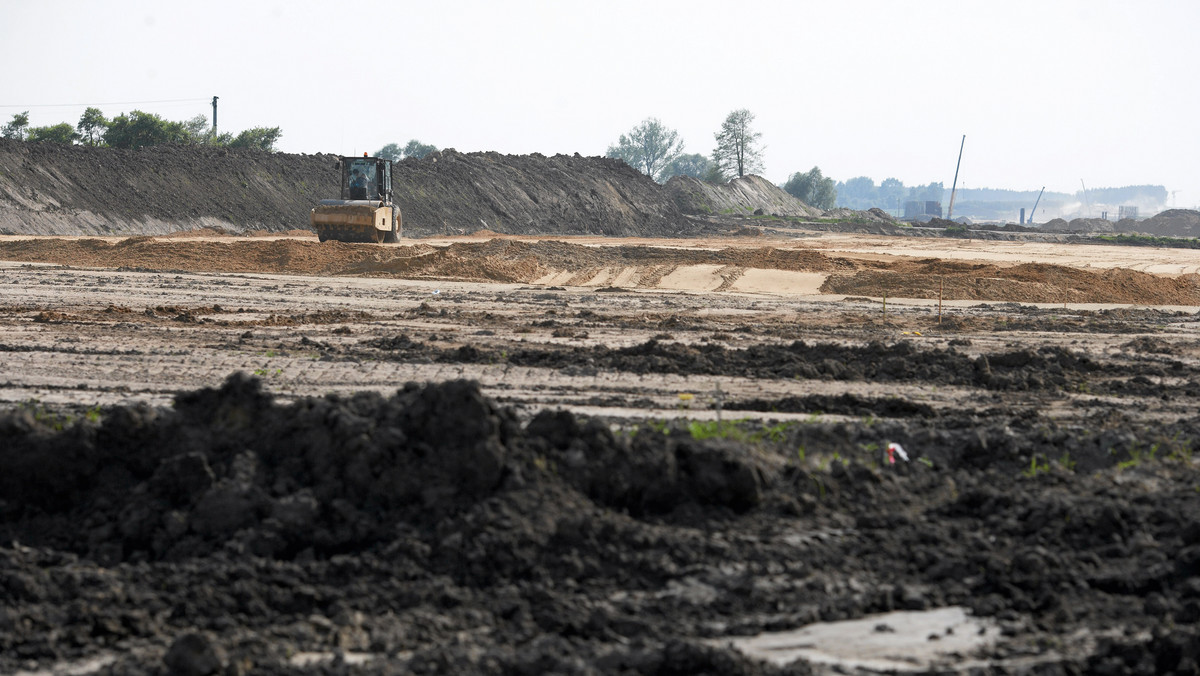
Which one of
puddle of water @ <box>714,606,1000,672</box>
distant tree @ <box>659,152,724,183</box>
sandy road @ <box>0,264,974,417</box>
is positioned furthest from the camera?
distant tree @ <box>659,152,724,183</box>

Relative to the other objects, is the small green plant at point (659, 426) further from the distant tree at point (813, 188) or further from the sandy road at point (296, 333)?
the distant tree at point (813, 188)

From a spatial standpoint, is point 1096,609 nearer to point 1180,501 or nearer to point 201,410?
point 1180,501

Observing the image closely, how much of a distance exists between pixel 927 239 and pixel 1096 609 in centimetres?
4724

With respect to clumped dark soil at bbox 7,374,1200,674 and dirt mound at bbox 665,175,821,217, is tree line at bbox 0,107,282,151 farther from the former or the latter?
clumped dark soil at bbox 7,374,1200,674

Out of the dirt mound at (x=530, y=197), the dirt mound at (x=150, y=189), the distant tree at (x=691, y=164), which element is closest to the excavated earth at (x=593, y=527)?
the dirt mound at (x=150, y=189)

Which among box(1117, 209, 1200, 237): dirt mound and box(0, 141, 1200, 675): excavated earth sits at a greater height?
box(1117, 209, 1200, 237): dirt mound

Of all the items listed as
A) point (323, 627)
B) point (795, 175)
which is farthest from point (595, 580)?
point (795, 175)

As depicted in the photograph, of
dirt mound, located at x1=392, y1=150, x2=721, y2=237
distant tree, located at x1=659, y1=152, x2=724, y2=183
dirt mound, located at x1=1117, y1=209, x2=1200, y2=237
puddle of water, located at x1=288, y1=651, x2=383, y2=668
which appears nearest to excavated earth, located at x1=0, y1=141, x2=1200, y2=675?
puddle of water, located at x1=288, y1=651, x2=383, y2=668

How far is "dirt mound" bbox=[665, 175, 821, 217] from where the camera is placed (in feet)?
208

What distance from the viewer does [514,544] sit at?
17.1 feet

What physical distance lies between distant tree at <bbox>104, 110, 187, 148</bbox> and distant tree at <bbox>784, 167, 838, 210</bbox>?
64.1 m

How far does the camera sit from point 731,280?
23.3 meters

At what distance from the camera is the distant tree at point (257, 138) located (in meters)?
60.5

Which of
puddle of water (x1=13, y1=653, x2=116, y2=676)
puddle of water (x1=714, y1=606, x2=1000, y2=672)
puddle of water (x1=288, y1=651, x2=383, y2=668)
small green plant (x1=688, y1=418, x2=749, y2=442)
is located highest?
small green plant (x1=688, y1=418, x2=749, y2=442)
